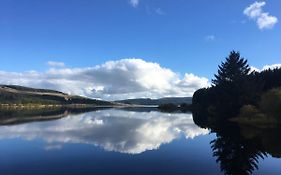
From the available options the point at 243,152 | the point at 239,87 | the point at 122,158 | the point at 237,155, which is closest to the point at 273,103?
the point at 239,87

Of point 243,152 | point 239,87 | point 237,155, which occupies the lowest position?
point 237,155

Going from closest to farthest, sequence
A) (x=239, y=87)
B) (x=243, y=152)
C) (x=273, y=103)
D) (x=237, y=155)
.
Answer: (x=237, y=155), (x=243, y=152), (x=273, y=103), (x=239, y=87)

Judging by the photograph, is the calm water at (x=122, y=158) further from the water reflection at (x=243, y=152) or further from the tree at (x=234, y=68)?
the tree at (x=234, y=68)

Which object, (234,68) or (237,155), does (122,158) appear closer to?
(237,155)

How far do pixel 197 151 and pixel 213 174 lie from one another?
1619cm

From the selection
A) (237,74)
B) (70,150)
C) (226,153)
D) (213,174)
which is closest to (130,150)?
(70,150)

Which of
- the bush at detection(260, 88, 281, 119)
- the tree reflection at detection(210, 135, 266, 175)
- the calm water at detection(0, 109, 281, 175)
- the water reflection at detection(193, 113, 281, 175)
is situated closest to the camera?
the calm water at detection(0, 109, 281, 175)

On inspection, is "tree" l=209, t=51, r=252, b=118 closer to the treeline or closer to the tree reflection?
the treeline

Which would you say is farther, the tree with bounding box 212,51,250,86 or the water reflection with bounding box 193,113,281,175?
the tree with bounding box 212,51,250,86

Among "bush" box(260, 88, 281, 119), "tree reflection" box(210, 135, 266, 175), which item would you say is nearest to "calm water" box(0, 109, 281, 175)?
"tree reflection" box(210, 135, 266, 175)

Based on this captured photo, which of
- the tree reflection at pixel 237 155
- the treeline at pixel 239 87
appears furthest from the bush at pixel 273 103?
the tree reflection at pixel 237 155

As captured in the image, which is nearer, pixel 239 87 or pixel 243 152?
pixel 243 152

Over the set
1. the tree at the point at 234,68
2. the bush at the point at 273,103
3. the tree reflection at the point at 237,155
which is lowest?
the tree reflection at the point at 237,155

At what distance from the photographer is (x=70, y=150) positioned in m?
44.3
